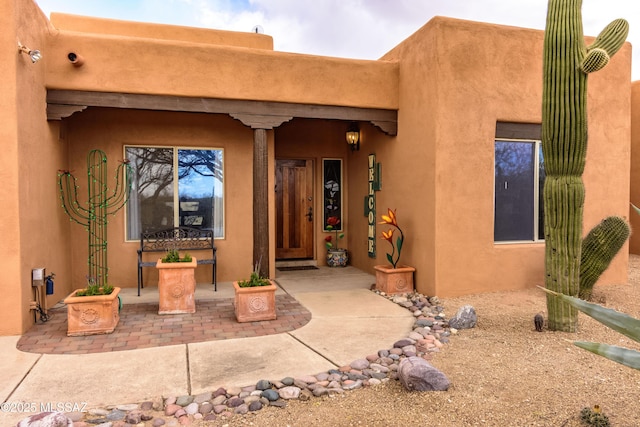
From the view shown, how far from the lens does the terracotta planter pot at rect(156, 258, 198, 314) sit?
4975 millimetres

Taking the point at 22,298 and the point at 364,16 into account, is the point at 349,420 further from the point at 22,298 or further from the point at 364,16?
the point at 364,16

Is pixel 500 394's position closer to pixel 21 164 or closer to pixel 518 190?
pixel 518 190

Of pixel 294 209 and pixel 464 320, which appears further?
pixel 294 209

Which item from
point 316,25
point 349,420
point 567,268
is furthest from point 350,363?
point 316,25

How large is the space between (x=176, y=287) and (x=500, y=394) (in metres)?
3.67

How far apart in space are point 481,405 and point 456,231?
315cm

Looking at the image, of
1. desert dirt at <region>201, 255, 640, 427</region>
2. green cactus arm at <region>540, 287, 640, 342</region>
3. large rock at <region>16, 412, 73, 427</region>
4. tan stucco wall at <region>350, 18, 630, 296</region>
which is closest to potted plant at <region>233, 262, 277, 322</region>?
desert dirt at <region>201, 255, 640, 427</region>

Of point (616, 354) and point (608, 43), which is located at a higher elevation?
point (608, 43)

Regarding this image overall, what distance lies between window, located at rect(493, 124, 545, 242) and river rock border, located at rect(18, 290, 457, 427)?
9.26ft

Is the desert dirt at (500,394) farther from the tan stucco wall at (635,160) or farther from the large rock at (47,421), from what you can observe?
the tan stucco wall at (635,160)

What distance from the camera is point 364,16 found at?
1516 centimetres

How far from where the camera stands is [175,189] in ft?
21.5

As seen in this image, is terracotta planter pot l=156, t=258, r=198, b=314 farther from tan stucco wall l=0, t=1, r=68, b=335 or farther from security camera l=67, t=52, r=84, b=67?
security camera l=67, t=52, r=84, b=67
